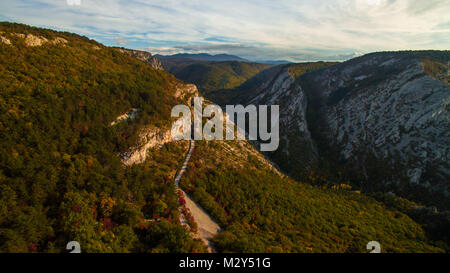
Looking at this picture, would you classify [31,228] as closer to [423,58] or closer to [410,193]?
[410,193]

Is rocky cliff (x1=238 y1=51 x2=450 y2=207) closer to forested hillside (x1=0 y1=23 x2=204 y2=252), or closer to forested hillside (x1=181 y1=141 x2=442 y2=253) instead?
forested hillside (x1=181 y1=141 x2=442 y2=253)

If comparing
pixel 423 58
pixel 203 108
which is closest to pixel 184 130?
pixel 203 108

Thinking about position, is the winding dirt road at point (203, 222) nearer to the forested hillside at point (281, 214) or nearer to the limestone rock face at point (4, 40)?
the forested hillside at point (281, 214)

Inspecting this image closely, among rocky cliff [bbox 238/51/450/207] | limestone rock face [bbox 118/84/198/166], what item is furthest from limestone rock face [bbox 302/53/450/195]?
limestone rock face [bbox 118/84/198/166]

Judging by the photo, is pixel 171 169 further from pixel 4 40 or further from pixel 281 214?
pixel 4 40

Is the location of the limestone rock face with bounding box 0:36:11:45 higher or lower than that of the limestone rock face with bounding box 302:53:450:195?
higher

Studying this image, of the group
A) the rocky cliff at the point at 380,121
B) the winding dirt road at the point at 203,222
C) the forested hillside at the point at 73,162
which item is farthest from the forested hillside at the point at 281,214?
the rocky cliff at the point at 380,121

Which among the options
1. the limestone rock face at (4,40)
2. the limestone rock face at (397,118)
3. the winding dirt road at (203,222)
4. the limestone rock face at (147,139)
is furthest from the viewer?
the limestone rock face at (397,118)

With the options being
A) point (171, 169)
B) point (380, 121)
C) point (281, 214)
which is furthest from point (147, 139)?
point (380, 121)
